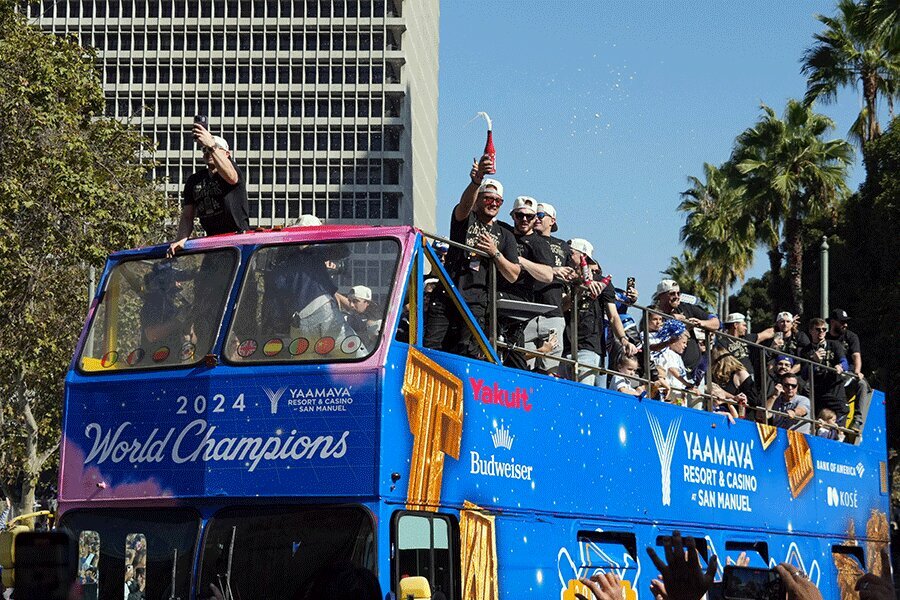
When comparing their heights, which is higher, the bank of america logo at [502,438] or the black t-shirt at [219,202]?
the black t-shirt at [219,202]

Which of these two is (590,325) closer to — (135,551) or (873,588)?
(135,551)

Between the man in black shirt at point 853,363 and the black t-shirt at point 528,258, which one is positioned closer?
the black t-shirt at point 528,258

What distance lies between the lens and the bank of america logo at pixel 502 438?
8.66 metres

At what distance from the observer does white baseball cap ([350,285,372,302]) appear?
8359 mm

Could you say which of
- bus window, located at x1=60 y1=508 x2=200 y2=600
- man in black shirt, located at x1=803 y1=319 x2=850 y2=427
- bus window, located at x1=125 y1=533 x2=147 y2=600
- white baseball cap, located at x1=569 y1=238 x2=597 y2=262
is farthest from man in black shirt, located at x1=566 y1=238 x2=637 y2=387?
man in black shirt, located at x1=803 y1=319 x2=850 y2=427

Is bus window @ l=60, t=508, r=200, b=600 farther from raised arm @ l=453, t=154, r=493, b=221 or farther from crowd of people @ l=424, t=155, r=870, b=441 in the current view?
raised arm @ l=453, t=154, r=493, b=221

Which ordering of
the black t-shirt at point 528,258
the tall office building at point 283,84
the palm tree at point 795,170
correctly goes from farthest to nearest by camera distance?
the tall office building at point 283,84 < the palm tree at point 795,170 < the black t-shirt at point 528,258

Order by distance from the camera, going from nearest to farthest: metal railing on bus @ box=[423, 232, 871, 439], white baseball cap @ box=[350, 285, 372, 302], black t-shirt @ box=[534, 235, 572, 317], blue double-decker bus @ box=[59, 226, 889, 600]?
blue double-decker bus @ box=[59, 226, 889, 600]
white baseball cap @ box=[350, 285, 372, 302]
metal railing on bus @ box=[423, 232, 871, 439]
black t-shirt @ box=[534, 235, 572, 317]

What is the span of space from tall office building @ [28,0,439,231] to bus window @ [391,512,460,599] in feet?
381

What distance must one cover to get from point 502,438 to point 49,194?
64.5ft

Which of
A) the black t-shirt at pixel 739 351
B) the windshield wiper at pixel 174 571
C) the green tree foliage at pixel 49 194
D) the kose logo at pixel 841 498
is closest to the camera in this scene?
the windshield wiper at pixel 174 571

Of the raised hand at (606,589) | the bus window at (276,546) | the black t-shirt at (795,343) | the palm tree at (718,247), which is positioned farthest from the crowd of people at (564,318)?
the palm tree at (718,247)

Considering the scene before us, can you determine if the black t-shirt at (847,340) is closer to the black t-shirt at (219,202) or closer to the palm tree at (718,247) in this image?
the black t-shirt at (219,202)

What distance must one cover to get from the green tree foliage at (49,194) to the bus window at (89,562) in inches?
733
